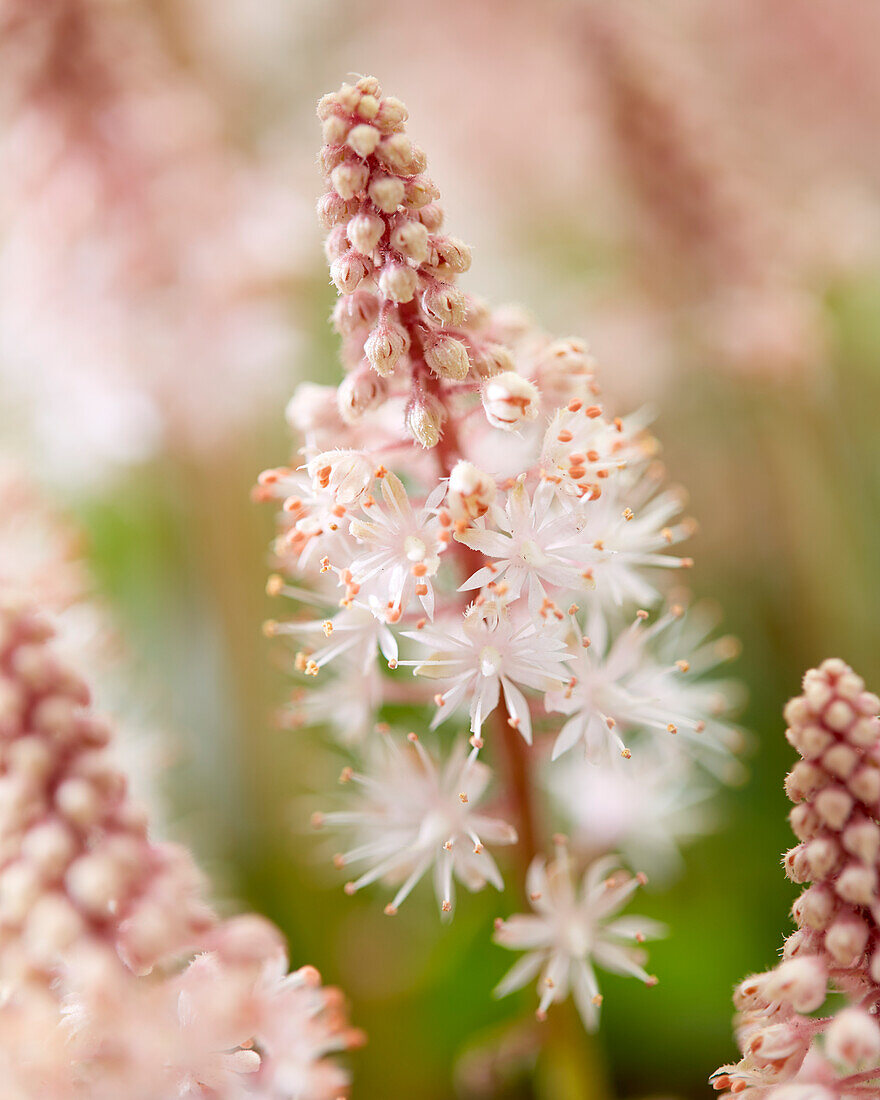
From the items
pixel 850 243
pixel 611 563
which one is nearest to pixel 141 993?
pixel 611 563

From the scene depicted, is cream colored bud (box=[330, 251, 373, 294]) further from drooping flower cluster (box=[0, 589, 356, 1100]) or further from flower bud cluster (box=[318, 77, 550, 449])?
drooping flower cluster (box=[0, 589, 356, 1100])

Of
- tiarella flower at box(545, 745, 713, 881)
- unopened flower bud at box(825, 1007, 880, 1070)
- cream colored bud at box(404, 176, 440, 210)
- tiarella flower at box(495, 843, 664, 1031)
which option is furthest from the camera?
tiarella flower at box(545, 745, 713, 881)

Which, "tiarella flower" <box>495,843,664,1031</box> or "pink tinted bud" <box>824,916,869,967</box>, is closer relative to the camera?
"pink tinted bud" <box>824,916,869,967</box>

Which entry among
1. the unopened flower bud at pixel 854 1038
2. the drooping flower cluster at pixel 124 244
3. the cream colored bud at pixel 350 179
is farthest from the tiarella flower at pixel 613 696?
the drooping flower cluster at pixel 124 244

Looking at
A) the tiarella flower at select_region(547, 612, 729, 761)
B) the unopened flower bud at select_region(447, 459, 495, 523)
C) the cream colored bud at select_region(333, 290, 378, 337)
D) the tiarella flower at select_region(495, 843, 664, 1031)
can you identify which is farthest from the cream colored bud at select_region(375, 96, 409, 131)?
the tiarella flower at select_region(495, 843, 664, 1031)

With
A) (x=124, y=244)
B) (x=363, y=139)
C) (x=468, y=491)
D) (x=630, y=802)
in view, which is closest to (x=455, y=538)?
(x=468, y=491)

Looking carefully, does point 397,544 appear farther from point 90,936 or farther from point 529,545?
point 90,936
